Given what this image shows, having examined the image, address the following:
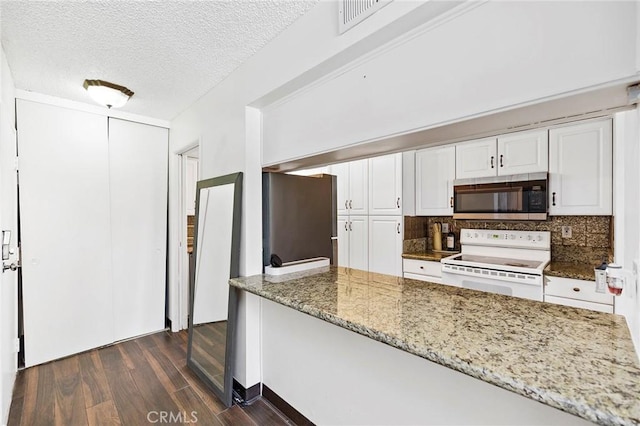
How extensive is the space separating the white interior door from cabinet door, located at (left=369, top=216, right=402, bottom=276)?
3.20 metres

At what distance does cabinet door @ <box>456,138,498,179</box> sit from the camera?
2.93 metres

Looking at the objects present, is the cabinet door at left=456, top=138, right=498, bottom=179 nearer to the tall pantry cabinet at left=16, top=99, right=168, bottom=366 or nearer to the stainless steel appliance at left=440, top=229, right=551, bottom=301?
the stainless steel appliance at left=440, top=229, right=551, bottom=301

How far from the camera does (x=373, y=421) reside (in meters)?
1.50

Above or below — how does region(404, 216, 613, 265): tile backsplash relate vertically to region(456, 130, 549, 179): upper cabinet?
below

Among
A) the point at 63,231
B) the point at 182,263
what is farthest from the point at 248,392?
the point at 63,231

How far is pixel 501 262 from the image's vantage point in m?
2.85

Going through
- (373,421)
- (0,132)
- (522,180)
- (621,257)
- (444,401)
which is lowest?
(373,421)

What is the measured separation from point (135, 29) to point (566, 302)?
12.0 feet

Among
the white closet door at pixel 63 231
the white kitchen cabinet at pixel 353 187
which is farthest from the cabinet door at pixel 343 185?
the white closet door at pixel 63 231

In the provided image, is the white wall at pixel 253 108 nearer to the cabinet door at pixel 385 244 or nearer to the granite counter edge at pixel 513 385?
the granite counter edge at pixel 513 385

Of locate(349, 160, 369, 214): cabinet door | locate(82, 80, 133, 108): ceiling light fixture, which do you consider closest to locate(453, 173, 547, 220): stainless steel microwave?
locate(349, 160, 369, 214): cabinet door

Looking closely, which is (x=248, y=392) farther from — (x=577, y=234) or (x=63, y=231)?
(x=577, y=234)

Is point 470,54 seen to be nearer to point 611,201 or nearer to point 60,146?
point 611,201

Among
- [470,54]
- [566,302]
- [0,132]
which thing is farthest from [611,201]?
[0,132]
